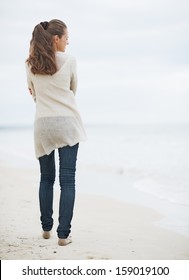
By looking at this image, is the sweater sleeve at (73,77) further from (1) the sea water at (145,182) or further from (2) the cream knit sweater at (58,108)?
(1) the sea water at (145,182)

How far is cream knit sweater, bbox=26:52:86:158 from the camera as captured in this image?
2.96 metres

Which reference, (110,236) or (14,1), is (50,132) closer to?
(110,236)

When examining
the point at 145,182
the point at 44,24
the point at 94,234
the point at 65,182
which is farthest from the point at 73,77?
the point at 145,182

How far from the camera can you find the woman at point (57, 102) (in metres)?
2.92

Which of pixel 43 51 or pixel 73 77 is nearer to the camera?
pixel 43 51

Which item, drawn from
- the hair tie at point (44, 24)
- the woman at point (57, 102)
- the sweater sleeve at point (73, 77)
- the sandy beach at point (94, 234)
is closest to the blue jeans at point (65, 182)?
the woman at point (57, 102)

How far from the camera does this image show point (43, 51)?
2.90m

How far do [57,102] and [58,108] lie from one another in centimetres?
4

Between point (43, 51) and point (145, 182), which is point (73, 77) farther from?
point (145, 182)

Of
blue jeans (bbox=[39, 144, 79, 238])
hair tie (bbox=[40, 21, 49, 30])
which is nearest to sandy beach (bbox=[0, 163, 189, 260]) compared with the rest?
blue jeans (bbox=[39, 144, 79, 238])
